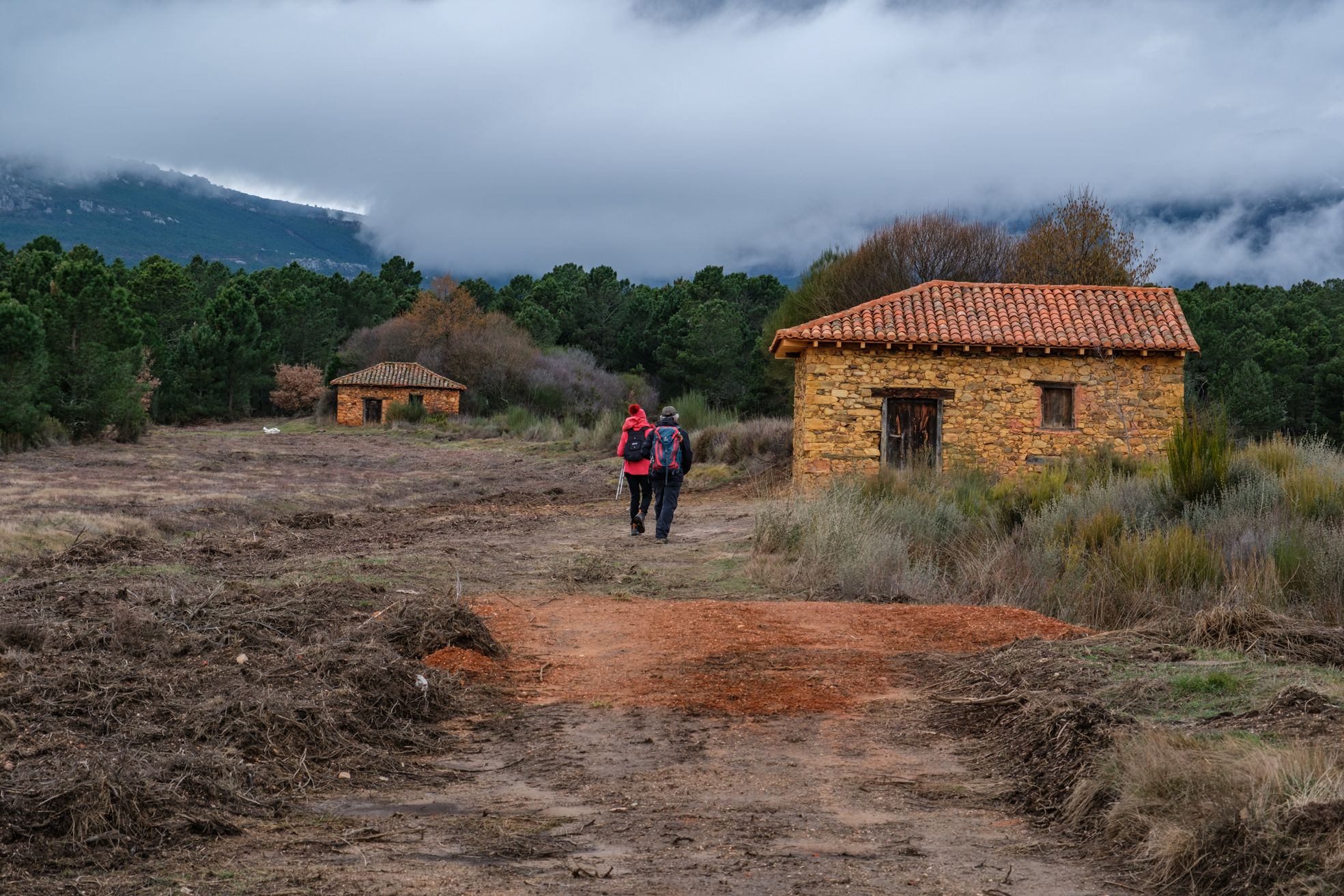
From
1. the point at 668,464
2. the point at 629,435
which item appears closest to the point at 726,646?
the point at 668,464

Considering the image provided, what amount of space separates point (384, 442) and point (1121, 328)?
26.7m

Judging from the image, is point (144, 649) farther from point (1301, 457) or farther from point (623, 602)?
point (1301, 457)

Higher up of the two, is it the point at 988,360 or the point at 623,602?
the point at 988,360

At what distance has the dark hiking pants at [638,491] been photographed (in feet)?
54.5

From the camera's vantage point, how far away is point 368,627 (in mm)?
8133

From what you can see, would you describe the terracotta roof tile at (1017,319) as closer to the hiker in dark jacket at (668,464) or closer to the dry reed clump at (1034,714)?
the hiker in dark jacket at (668,464)

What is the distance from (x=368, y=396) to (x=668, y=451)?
3973 centimetres

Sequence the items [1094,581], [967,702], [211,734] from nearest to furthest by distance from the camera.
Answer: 1. [211,734]
2. [967,702]
3. [1094,581]

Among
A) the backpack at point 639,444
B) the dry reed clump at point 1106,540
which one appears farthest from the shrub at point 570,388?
the dry reed clump at point 1106,540

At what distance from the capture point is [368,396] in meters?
53.3

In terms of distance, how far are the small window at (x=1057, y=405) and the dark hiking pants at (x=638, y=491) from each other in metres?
8.91

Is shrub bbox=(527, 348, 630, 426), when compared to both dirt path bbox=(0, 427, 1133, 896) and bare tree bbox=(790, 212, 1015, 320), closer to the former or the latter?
bare tree bbox=(790, 212, 1015, 320)

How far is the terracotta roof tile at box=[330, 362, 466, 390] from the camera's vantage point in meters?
52.9

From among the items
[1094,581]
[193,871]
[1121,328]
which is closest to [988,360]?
[1121,328]
